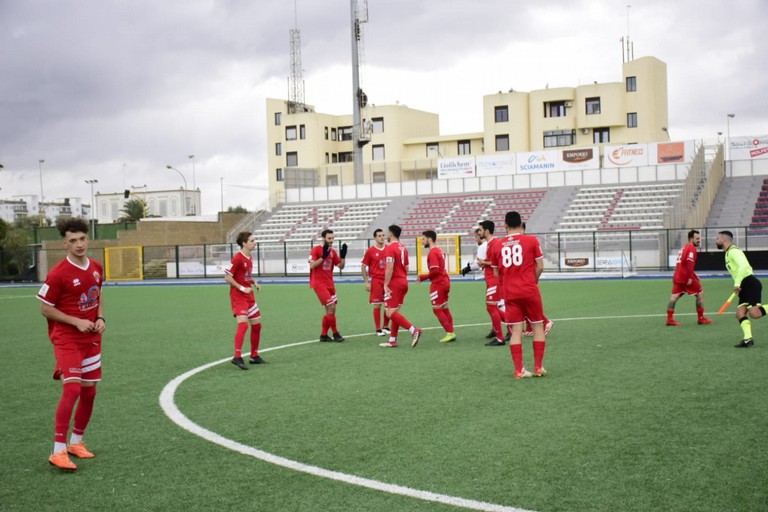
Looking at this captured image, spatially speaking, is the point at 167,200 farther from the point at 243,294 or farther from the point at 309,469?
the point at 309,469

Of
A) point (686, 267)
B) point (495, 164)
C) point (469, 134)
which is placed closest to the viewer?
point (686, 267)

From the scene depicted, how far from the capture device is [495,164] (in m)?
52.1

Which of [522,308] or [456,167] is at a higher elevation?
[456,167]

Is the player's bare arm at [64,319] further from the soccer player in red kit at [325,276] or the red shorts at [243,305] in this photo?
the soccer player in red kit at [325,276]

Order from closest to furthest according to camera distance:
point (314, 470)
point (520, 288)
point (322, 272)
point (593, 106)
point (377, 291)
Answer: point (314, 470) < point (520, 288) < point (322, 272) < point (377, 291) < point (593, 106)

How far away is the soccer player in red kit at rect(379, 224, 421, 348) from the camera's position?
12125 mm

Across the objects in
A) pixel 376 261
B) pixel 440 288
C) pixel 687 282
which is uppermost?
pixel 376 261

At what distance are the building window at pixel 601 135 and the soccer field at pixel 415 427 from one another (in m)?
50.5

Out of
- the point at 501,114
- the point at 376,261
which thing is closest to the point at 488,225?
the point at 376,261

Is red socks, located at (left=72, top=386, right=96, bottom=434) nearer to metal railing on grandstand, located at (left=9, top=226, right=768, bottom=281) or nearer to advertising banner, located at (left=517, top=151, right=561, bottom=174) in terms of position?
metal railing on grandstand, located at (left=9, top=226, right=768, bottom=281)

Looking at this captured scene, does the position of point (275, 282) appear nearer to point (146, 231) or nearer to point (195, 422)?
point (146, 231)

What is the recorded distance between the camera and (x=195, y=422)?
7203 mm

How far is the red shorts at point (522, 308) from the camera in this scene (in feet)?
29.4

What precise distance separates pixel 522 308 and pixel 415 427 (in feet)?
9.34
